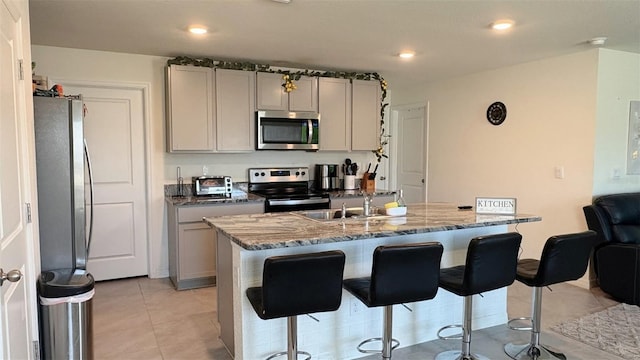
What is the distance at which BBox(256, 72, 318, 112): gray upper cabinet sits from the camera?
4637 millimetres

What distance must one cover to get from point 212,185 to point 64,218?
1.92 m

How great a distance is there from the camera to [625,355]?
112 inches

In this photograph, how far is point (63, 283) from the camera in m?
2.45

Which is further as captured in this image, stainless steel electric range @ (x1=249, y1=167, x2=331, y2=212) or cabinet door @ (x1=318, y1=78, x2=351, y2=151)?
cabinet door @ (x1=318, y1=78, x2=351, y2=151)

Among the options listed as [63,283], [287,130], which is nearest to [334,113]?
[287,130]

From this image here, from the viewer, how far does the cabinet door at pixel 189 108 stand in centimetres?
425

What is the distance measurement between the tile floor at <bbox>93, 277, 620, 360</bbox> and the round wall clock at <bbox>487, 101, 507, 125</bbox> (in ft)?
6.14

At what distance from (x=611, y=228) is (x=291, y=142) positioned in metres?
3.23

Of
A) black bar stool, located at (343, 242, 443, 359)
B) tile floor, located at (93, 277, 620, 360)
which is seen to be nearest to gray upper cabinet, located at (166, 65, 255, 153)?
tile floor, located at (93, 277, 620, 360)

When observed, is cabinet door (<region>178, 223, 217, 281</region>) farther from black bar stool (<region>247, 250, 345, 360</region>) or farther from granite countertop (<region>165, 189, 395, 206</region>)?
black bar stool (<region>247, 250, 345, 360</region>)

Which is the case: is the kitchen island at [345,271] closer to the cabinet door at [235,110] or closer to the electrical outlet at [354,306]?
the electrical outlet at [354,306]

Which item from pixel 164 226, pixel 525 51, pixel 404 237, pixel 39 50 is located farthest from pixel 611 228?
pixel 39 50

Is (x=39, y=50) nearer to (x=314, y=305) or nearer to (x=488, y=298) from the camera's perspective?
(x=314, y=305)

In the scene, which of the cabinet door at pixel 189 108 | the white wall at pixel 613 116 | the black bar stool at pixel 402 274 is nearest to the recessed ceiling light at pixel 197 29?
the cabinet door at pixel 189 108
